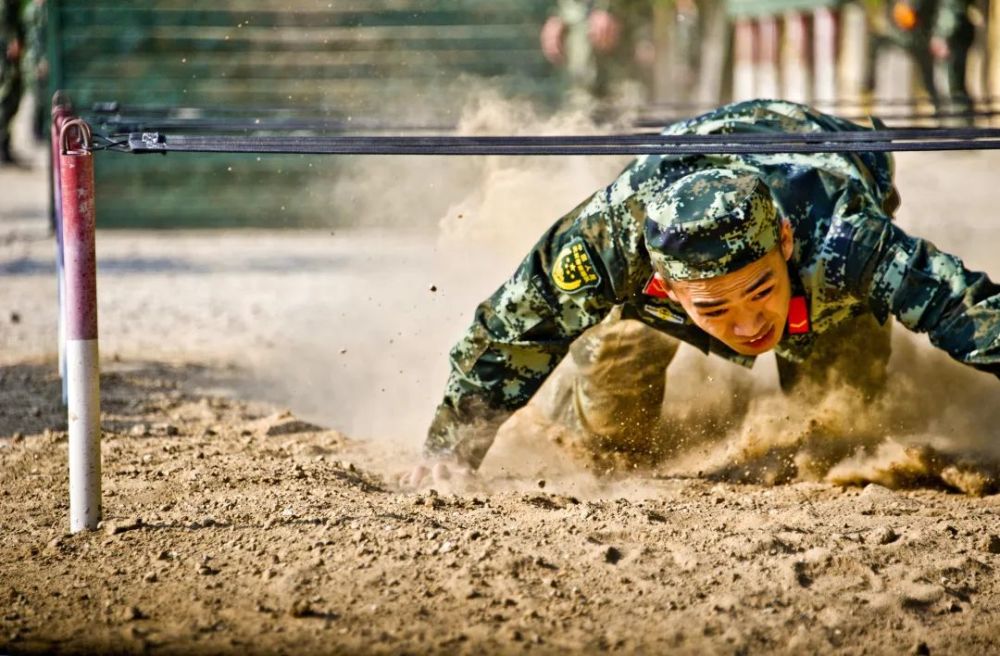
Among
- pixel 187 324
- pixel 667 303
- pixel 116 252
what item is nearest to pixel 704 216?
pixel 667 303

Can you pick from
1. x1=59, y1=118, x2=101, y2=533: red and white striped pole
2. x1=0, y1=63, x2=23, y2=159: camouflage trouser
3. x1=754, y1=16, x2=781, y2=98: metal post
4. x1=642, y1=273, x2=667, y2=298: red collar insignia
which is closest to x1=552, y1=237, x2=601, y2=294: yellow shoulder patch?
x1=642, y1=273, x2=667, y2=298: red collar insignia

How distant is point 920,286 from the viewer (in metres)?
3.98

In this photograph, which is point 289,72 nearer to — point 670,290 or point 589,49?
point 589,49

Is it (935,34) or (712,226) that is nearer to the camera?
(712,226)

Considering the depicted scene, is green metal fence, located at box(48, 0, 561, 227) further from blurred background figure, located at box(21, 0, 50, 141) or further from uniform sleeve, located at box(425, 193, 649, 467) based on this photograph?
uniform sleeve, located at box(425, 193, 649, 467)

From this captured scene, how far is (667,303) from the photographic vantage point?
4547mm

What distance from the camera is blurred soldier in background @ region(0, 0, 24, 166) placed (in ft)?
57.9

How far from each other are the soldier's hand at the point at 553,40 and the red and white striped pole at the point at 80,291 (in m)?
10.7

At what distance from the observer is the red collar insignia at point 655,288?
14.3 ft

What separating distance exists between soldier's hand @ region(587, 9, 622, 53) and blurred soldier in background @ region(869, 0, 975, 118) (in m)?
3.37

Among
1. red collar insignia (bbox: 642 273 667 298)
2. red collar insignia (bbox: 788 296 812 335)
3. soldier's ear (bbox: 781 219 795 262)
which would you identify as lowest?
red collar insignia (bbox: 788 296 812 335)

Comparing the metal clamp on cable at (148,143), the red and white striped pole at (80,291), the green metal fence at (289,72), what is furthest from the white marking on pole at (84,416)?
the green metal fence at (289,72)

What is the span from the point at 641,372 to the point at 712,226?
1.58 meters

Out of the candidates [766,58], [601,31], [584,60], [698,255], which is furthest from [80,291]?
[766,58]
